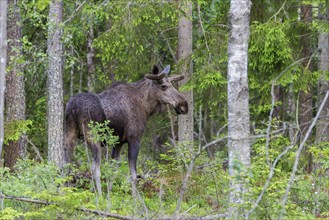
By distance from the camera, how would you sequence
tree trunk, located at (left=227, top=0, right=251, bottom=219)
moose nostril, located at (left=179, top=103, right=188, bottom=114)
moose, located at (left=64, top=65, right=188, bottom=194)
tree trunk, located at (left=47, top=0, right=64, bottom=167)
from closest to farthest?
tree trunk, located at (left=227, top=0, right=251, bottom=219)
moose, located at (left=64, top=65, right=188, bottom=194)
tree trunk, located at (left=47, top=0, right=64, bottom=167)
moose nostril, located at (left=179, top=103, right=188, bottom=114)

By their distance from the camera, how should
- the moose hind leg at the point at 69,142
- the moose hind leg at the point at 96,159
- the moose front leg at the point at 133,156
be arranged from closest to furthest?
the moose hind leg at the point at 96,159
the moose hind leg at the point at 69,142
the moose front leg at the point at 133,156

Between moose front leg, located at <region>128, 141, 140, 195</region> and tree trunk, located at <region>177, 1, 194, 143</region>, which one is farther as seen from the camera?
tree trunk, located at <region>177, 1, 194, 143</region>

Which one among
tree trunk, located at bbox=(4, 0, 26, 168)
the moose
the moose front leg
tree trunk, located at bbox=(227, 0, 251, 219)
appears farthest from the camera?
tree trunk, located at bbox=(4, 0, 26, 168)

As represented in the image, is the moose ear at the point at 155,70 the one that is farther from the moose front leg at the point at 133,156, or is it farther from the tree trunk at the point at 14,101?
the tree trunk at the point at 14,101

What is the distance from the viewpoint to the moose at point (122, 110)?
13.7 m

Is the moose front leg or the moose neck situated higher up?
the moose neck

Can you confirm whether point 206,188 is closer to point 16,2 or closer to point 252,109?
point 16,2

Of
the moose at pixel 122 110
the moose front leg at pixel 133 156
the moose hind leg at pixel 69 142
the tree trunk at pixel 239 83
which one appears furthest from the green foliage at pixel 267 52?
the tree trunk at pixel 239 83

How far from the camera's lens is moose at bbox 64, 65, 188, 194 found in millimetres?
13695

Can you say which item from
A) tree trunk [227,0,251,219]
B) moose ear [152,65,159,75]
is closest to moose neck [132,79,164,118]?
moose ear [152,65,159,75]

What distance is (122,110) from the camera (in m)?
14.6

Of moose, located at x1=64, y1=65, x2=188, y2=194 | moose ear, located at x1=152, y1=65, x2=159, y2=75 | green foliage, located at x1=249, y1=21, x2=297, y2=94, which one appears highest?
green foliage, located at x1=249, y1=21, x2=297, y2=94

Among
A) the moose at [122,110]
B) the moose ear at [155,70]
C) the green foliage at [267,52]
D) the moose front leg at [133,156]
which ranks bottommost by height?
the moose front leg at [133,156]

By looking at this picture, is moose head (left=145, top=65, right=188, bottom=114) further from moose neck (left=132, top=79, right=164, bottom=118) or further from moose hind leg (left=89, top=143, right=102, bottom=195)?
moose hind leg (left=89, top=143, right=102, bottom=195)
